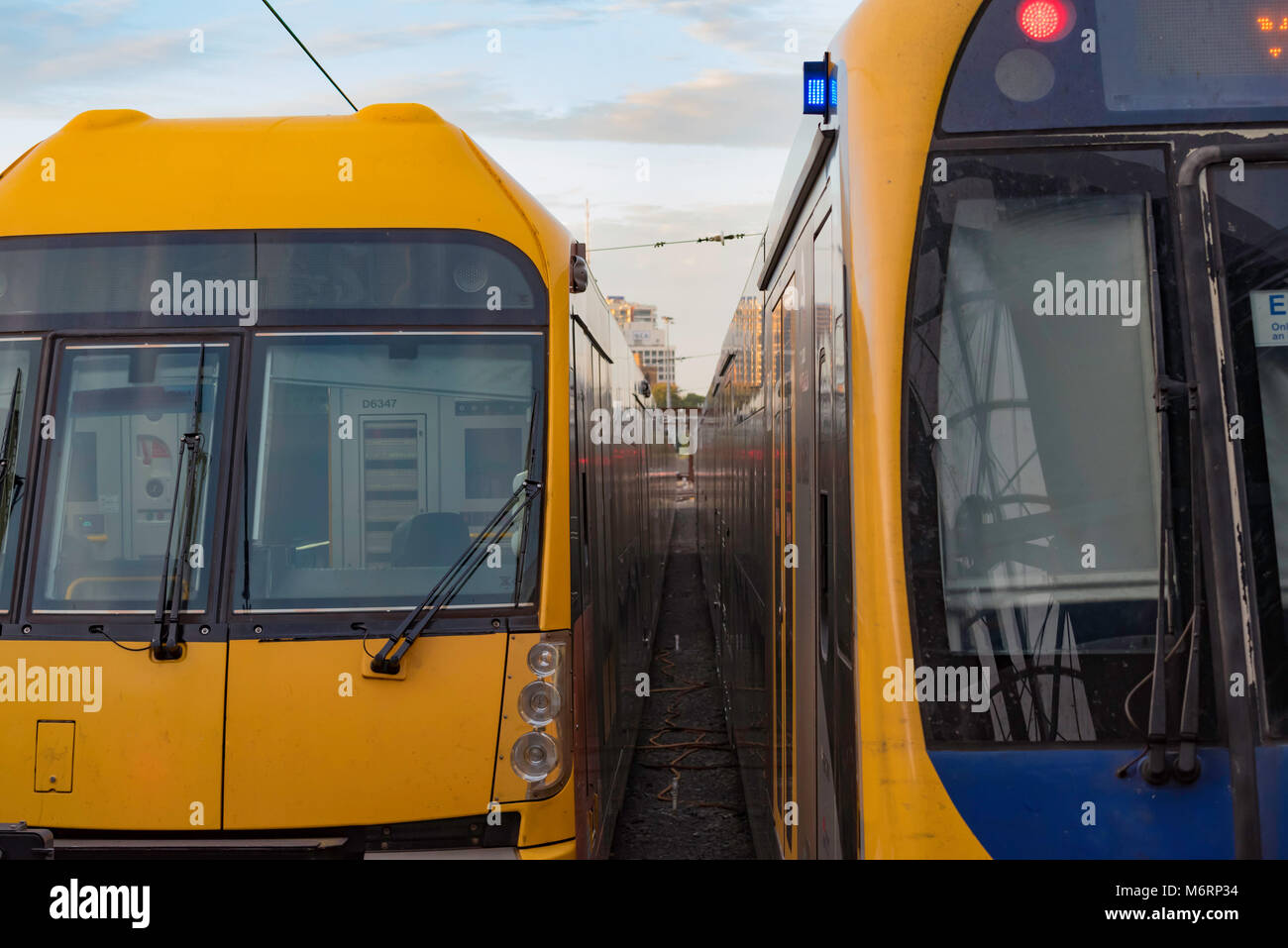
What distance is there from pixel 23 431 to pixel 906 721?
129 inches

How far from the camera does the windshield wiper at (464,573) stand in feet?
13.0

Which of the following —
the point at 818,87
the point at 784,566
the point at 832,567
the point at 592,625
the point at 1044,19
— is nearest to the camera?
the point at 1044,19

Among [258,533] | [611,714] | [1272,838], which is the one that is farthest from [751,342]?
[1272,838]

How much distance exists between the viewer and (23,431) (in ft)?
13.6

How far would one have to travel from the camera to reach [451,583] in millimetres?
4059

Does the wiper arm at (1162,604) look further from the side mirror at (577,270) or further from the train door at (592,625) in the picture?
the side mirror at (577,270)

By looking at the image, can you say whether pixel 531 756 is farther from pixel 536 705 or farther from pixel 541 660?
pixel 541 660

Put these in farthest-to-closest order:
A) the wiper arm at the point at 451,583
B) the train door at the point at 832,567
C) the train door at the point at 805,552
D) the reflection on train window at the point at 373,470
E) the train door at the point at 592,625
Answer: the train door at the point at 592,625, the reflection on train window at the point at 373,470, the wiper arm at the point at 451,583, the train door at the point at 805,552, the train door at the point at 832,567

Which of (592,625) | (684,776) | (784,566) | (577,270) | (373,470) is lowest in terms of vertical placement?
(684,776)

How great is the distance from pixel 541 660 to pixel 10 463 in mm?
2023

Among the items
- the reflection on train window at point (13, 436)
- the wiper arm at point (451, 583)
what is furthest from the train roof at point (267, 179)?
the wiper arm at point (451, 583)

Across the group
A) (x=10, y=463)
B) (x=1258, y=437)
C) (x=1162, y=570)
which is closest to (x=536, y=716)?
(x=10, y=463)

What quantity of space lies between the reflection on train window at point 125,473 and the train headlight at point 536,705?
1.17m

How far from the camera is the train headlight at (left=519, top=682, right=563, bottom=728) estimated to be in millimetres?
4020
